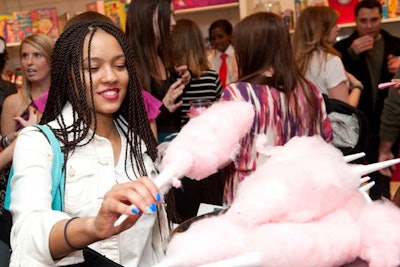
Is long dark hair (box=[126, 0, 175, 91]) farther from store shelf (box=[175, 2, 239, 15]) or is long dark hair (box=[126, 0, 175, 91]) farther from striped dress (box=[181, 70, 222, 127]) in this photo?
store shelf (box=[175, 2, 239, 15])

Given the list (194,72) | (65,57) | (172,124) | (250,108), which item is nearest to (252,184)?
(250,108)

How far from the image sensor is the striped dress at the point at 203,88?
273 cm

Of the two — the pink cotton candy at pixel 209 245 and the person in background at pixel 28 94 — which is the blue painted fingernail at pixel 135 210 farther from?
the person in background at pixel 28 94

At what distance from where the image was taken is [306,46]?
2.95 meters

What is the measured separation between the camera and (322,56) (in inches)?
113

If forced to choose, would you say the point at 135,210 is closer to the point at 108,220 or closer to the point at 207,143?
the point at 108,220

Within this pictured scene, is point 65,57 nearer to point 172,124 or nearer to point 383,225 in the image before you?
point 383,225

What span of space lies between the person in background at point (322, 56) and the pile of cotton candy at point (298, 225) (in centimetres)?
215

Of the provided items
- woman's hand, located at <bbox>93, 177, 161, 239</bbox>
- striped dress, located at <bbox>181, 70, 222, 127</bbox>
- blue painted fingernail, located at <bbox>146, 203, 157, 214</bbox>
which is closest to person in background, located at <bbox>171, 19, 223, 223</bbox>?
striped dress, located at <bbox>181, 70, 222, 127</bbox>

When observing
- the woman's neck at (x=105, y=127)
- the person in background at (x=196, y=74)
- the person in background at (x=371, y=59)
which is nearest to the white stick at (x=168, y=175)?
the woman's neck at (x=105, y=127)

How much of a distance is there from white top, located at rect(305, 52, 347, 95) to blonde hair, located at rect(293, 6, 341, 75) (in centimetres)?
3

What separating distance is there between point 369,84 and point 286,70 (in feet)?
4.73

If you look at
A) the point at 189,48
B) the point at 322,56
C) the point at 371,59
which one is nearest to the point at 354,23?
the point at 371,59

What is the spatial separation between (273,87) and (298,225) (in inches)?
60.1
